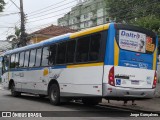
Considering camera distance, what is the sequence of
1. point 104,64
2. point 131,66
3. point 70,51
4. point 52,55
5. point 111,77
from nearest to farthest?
point 111,77, point 104,64, point 131,66, point 70,51, point 52,55

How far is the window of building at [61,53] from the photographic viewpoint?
15487 mm

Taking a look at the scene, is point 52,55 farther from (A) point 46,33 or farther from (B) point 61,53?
(A) point 46,33

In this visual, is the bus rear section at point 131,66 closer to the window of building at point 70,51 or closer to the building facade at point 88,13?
the window of building at point 70,51

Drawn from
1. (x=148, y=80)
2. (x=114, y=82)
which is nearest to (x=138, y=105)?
(x=148, y=80)

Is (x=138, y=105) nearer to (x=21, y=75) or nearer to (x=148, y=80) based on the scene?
(x=148, y=80)

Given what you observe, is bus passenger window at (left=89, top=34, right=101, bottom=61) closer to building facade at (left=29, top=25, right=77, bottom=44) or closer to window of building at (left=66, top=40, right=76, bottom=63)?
window of building at (left=66, top=40, right=76, bottom=63)

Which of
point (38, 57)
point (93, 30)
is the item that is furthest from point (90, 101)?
point (93, 30)

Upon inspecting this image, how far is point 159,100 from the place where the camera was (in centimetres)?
1816

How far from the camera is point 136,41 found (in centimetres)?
1328

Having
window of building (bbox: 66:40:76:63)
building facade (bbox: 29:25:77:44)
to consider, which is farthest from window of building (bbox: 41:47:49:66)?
building facade (bbox: 29:25:77:44)

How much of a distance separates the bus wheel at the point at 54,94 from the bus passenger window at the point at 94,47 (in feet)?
10.3

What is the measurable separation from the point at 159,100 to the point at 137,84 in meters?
5.61

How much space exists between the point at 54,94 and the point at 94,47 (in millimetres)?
3934

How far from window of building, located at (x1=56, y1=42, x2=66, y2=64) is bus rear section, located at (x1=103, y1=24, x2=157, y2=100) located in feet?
11.2
